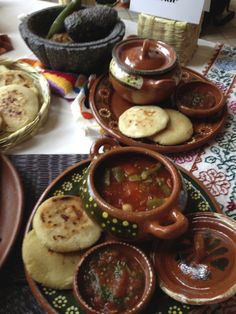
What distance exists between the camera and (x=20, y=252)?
61 centimetres

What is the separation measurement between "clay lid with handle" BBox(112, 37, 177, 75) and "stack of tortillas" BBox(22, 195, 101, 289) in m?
0.36

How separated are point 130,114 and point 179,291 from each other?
40cm

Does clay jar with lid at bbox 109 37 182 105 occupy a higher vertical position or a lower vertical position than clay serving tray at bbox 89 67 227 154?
higher

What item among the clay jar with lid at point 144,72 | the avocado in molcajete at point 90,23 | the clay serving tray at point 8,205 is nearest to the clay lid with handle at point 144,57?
the clay jar with lid at point 144,72

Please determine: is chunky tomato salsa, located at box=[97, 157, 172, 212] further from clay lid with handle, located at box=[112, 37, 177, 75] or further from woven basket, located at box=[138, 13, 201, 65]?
woven basket, located at box=[138, 13, 201, 65]

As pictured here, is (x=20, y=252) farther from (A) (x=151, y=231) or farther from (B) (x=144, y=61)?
(B) (x=144, y=61)

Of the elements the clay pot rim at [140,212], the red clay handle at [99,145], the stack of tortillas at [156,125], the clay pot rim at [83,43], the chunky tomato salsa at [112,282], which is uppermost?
the clay pot rim at [83,43]

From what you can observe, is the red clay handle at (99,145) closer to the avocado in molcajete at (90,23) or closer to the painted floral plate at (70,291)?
the painted floral plate at (70,291)

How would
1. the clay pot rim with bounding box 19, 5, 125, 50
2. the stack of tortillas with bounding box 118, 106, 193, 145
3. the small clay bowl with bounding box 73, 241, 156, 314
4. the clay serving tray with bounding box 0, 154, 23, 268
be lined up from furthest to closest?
the clay pot rim with bounding box 19, 5, 125, 50, the stack of tortillas with bounding box 118, 106, 193, 145, the clay serving tray with bounding box 0, 154, 23, 268, the small clay bowl with bounding box 73, 241, 156, 314

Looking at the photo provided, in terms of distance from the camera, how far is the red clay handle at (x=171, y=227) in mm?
500

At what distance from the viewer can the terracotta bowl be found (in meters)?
0.89

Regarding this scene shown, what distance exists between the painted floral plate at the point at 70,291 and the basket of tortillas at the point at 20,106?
17 cm

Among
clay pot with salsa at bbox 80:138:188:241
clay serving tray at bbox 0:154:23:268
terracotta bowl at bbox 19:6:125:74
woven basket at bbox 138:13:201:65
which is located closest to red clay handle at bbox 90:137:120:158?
clay pot with salsa at bbox 80:138:188:241

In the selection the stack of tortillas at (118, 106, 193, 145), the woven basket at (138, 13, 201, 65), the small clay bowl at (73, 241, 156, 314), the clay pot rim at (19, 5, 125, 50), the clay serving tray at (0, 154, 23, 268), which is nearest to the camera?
the small clay bowl at (73, 241, 156, 314)
